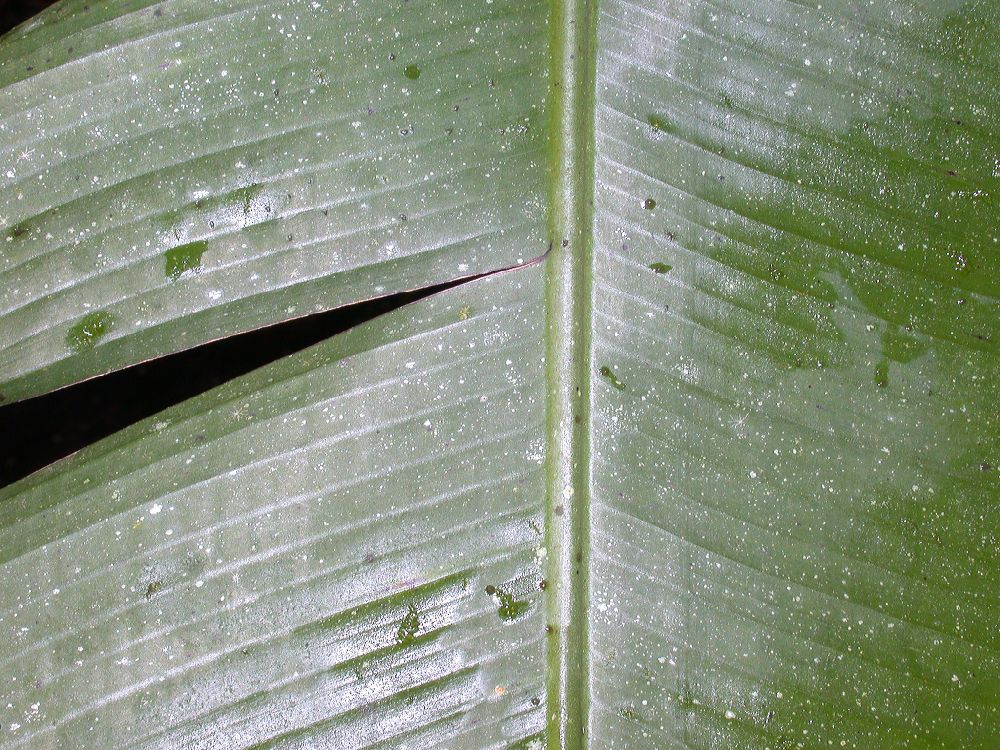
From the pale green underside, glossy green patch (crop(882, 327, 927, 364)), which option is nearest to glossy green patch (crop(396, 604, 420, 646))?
the pale green underside

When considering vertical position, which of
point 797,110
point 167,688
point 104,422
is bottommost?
point 104,422

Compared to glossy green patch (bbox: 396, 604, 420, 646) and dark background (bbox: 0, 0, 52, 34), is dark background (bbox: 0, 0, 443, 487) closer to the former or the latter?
dark background (bbox: 0, 0, 52, 34)

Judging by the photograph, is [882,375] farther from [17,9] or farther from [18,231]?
[17,9]

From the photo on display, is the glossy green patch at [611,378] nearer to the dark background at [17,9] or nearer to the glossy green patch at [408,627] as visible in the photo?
the glossy green patch at [408,627]

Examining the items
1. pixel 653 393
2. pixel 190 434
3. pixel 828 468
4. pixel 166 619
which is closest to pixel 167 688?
pixel 166 619

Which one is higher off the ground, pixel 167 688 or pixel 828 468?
pixel 828 468

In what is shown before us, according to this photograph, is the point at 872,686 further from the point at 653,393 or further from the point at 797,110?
the point at 797,110

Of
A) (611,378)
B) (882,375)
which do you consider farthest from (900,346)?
(611,378)
